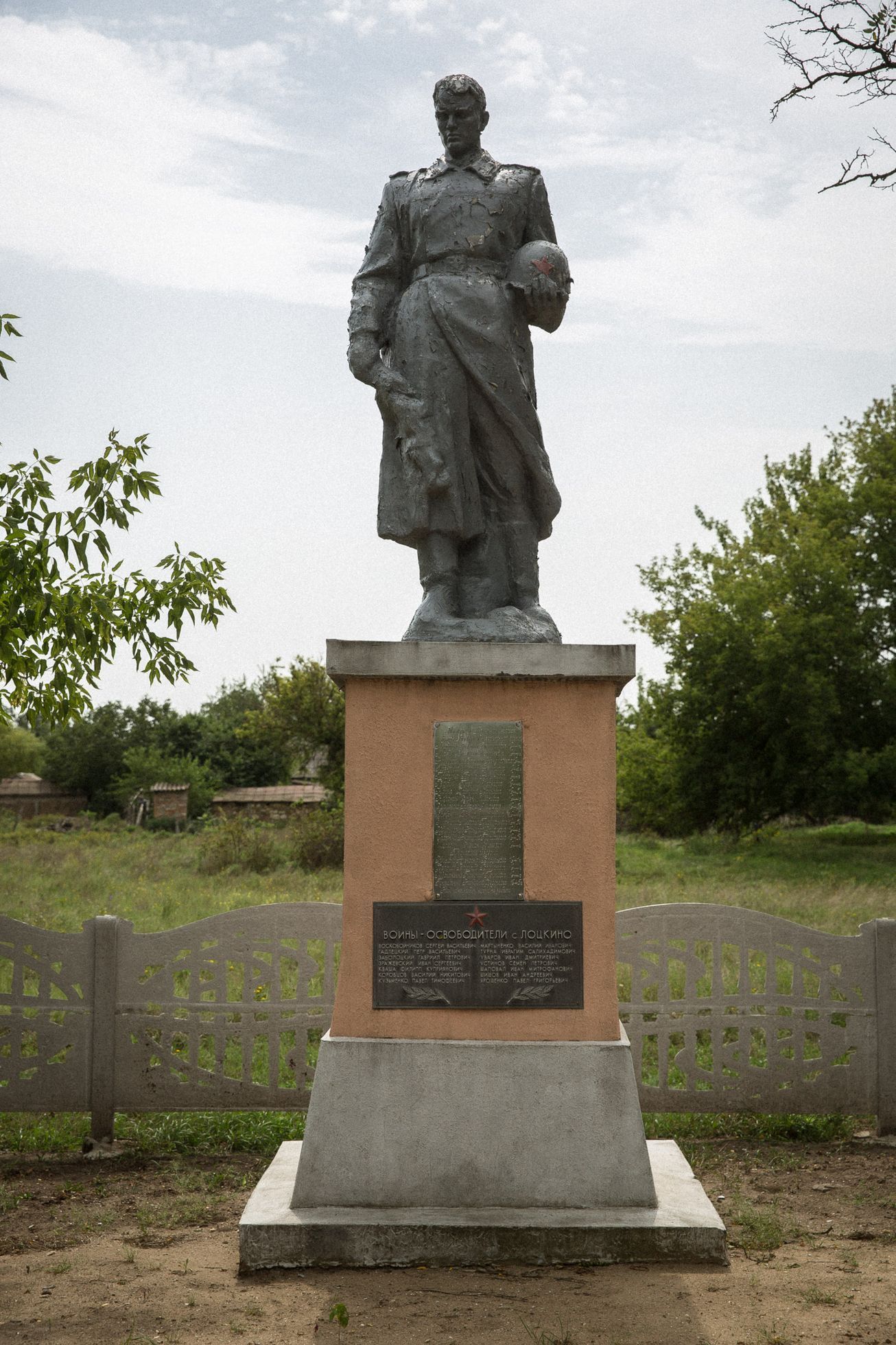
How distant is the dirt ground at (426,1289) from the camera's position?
3801 mm

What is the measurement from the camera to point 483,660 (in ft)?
15.0

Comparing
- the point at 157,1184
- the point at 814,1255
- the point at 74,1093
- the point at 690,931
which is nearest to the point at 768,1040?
the point at 690,931

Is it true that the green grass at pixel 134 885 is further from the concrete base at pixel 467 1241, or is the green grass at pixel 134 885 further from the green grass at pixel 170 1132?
the concrete base at pixel 467 1241

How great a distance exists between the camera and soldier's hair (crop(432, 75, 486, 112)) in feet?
16.4

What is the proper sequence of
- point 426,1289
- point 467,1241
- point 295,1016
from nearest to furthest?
point 426,1289 < point 467,1241 < point 295,1016

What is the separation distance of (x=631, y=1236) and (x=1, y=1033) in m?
3.66

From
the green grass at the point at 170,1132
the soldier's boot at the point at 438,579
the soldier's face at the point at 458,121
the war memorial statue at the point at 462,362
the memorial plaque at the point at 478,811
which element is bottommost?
the green grass at the point at 170,1132

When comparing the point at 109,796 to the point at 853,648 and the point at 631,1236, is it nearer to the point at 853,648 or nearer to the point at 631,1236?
the point at 853,648

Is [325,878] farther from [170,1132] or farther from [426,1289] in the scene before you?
[426,1289]

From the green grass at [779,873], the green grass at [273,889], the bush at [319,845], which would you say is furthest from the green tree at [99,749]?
the bush at [319,845]

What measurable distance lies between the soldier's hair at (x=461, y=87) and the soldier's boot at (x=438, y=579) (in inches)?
71.0

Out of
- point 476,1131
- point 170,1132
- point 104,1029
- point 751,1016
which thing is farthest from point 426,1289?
point 751,1016

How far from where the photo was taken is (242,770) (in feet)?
120

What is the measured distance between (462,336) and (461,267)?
1.02 feet
